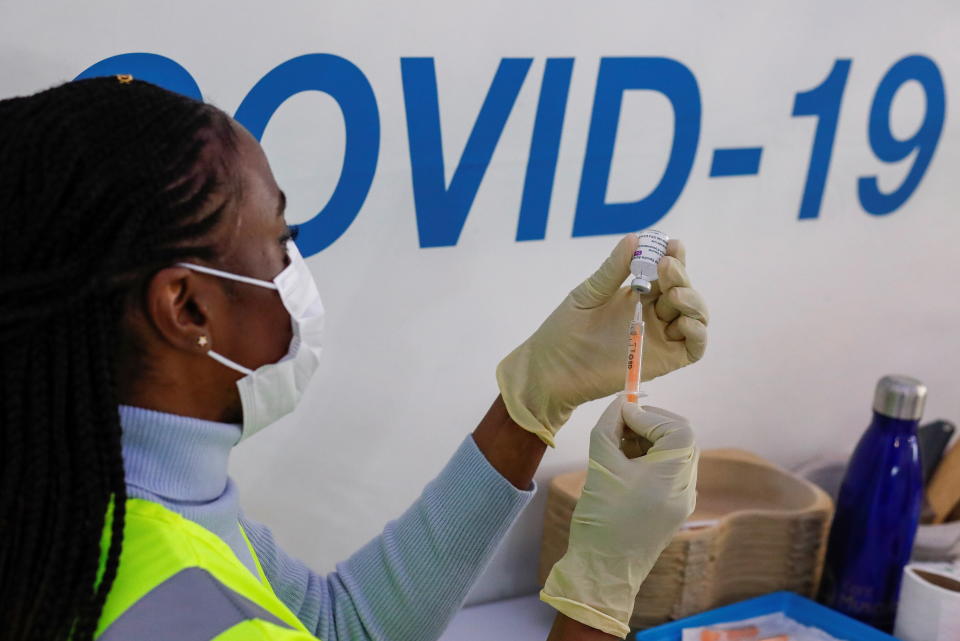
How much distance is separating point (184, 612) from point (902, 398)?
100cm

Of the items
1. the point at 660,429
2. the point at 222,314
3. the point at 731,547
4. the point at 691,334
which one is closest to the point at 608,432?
the point at 660,429

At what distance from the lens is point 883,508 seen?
134 centimetres

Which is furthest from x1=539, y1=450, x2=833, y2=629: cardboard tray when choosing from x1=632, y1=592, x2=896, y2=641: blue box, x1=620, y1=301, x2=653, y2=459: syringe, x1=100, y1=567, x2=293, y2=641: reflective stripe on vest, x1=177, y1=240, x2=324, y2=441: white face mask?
x1=100, y1=567, x2=293, y2=641: reflective stripe on vest

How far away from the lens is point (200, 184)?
2.52 feet

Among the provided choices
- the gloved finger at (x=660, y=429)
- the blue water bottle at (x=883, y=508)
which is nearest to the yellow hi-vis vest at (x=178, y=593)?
the gloved finger at (x=660, y=429)

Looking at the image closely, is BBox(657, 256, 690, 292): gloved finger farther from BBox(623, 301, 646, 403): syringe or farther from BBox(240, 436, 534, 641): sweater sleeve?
BBox(240, 436, 534, 641): sweater sleeve

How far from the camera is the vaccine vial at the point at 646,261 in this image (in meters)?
1.02

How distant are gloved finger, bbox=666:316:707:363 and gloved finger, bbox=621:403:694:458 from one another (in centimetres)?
11

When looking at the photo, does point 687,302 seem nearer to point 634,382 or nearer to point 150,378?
point 634,382

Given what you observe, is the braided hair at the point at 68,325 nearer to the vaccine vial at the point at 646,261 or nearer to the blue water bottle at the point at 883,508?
the vaccine vial at the point at 646,261

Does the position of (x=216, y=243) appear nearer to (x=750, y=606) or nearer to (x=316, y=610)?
(x=316, y=610)

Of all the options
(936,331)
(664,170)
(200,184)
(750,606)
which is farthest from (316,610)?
(936,331)

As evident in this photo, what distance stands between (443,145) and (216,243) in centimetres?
52

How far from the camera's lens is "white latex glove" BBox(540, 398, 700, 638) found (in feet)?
3.00
